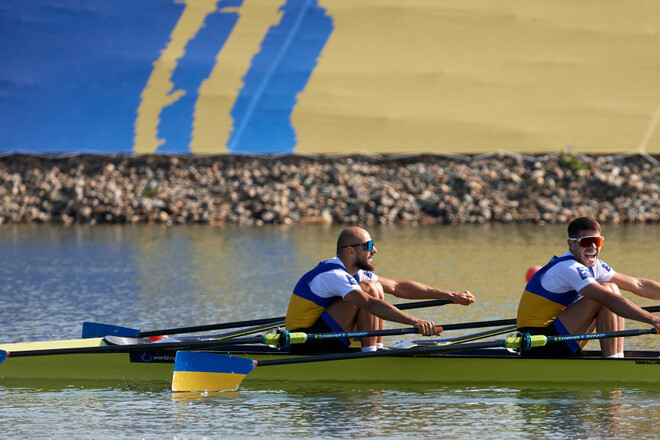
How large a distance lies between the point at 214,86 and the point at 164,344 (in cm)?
3020

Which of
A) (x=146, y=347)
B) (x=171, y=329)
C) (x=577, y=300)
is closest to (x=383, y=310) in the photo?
(x=577, y=300)

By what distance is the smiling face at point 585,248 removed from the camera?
984 centimetres

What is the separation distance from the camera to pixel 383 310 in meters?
10.2

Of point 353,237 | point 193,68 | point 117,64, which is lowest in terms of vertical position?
point 353,237

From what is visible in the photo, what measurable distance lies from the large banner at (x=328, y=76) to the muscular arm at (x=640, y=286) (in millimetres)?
26593

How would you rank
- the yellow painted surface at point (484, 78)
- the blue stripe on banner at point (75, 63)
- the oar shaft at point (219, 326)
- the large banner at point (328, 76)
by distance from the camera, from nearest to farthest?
the oar shaft at point (219, 326) → the yellow painted surface at point (484, 78) → the large banner at point (328, 76) → the blue stripe on banner at point (75, 63)

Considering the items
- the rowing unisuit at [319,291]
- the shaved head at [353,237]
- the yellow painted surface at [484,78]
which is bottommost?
the rowing unisuit at [319,291]

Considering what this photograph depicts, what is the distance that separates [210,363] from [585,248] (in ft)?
11.5

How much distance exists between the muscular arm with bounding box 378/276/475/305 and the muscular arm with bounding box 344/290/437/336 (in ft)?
3.18

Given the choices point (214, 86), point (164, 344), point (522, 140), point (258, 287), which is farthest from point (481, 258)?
point (214, 86)

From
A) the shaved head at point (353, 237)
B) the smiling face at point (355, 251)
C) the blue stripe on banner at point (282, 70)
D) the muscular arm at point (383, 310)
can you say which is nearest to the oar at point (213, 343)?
the muscular arm at point (383, 310)

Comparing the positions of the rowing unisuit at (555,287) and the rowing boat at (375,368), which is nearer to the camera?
the rowing unisuit at (555,287)

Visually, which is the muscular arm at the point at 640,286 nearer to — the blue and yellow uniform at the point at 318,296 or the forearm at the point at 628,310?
the forearm at the point at 628,310

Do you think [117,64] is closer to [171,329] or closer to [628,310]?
[171,329]
